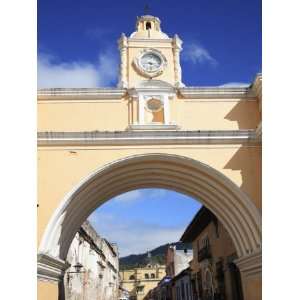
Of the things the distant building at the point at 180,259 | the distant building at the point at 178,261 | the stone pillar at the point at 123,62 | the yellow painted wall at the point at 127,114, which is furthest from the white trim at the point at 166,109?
the distant building at the point at 180,259

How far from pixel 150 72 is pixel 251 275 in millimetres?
5387

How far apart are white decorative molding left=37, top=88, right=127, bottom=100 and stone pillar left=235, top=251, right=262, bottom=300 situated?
486cm

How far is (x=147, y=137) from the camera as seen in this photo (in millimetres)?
11492

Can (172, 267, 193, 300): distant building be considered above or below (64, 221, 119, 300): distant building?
below

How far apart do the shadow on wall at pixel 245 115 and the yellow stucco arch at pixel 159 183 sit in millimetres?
Answer: 1546

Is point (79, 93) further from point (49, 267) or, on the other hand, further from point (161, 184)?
point (49, 267)

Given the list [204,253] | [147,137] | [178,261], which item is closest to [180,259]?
[178,261]

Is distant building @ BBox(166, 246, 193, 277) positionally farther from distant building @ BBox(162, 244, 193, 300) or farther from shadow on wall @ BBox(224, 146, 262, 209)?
shadow on wall @ BBox(224, 146, 262, 209)

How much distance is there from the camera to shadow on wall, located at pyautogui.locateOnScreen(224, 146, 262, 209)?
37.1 ft

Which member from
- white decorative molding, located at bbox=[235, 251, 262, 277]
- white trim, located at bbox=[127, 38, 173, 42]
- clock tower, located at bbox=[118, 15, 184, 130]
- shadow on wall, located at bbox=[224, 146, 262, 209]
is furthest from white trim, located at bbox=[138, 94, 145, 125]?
white decorative molding, located at bbox=[235, 251, 262, 277]
